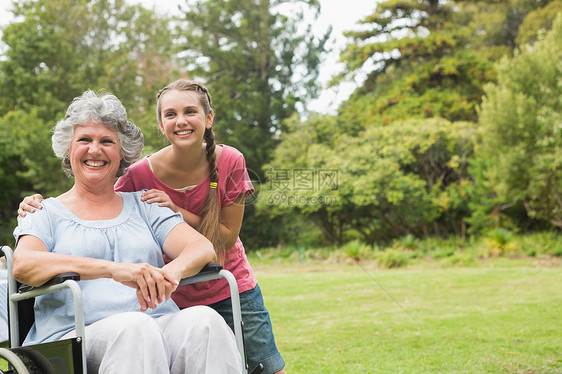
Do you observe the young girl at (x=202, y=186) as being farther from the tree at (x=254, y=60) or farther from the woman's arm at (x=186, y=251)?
the tree at (x=254, y=60)

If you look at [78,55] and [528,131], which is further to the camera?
[78,55]

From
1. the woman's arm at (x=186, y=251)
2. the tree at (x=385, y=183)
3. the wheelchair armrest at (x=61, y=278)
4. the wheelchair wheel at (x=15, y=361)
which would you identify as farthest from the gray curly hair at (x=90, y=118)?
the tree at (x=385, y=183)

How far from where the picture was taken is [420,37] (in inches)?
583

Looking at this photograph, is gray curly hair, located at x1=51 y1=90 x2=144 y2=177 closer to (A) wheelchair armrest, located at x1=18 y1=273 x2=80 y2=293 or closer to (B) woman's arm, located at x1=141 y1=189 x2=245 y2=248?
(B) woman's arm, located at x1=141 y1=189 x2=245 y2=248

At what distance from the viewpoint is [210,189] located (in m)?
2.15

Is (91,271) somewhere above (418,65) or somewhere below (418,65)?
below

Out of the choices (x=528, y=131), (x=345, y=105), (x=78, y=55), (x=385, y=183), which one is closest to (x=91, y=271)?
(x=528, y=131)

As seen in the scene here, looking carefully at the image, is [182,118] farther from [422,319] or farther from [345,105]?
[345,105]

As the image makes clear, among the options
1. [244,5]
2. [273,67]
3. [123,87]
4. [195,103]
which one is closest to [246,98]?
[273,67]

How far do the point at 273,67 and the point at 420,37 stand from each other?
12.9 ft

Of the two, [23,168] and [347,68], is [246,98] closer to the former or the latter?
[347,68]

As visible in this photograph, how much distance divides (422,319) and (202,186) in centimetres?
405

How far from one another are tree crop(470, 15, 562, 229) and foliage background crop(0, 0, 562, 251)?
29 mm

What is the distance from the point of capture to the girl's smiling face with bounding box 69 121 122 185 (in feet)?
6.27
